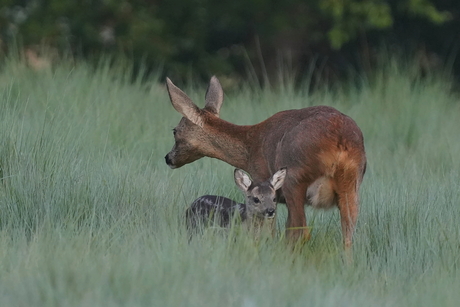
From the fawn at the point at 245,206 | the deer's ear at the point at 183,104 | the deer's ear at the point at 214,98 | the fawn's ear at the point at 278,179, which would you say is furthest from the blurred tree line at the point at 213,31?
the fawn's ear at the point at 278,179

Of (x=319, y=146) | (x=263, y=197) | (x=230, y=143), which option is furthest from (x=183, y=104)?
(x=319, y=146)

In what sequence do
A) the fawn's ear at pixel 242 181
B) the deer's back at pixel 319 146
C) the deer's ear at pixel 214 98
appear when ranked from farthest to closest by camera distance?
the deer's ear at pixel 214 98 → the fawn's ear at pixel 242 181 → the deer's back at pixel 319 146

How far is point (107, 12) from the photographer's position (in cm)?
1833

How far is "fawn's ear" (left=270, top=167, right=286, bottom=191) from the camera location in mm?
6281

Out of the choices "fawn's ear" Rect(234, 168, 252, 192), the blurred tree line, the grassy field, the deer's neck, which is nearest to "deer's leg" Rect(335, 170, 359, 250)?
the grassy field

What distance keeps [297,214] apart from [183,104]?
1.47 meters

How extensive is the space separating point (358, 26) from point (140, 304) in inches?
508

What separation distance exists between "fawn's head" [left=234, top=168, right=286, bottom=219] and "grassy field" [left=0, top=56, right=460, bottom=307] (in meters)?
0.21

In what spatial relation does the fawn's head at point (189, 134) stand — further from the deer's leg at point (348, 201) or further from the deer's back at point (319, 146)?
the deer's leg at point (348, 201)

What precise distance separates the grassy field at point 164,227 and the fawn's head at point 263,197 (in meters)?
0.21

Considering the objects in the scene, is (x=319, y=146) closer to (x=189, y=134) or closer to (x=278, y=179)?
(x=278, y=179)

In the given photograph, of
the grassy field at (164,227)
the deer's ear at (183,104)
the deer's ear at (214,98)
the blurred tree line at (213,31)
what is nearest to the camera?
the grassy field at (164,227)

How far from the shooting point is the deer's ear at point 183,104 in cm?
721

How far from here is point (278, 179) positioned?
635 centimetres
